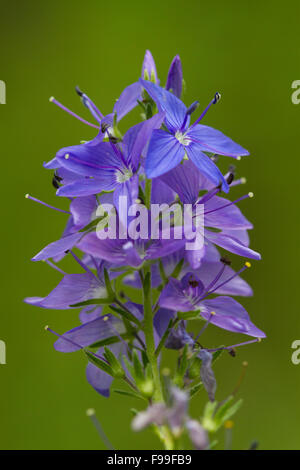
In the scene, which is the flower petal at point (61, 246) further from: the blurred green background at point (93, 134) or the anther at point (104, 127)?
the blurred green background at point (93, 134)

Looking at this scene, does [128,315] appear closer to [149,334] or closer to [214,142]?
[149,334]

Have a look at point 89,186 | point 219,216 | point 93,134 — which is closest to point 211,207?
point 219,216

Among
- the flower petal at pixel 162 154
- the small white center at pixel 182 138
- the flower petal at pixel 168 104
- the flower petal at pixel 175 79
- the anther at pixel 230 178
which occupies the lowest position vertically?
the anther at pixel 230 178

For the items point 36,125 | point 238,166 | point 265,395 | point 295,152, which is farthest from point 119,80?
point 265,395

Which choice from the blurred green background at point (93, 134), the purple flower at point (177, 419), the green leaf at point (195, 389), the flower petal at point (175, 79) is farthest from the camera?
the blurred green background at point (93, 134)

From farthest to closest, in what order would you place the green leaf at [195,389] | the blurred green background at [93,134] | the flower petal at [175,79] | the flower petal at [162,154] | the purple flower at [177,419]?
the blurred green background at [93,134] < the flower petal at [175,79] < the green leaf at [195,389] < the flower petal at [162,154] < the purple flower at [177,419]

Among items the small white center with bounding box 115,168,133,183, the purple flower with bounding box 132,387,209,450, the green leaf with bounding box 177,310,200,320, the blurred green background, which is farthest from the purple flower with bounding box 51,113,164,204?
the blurred green background

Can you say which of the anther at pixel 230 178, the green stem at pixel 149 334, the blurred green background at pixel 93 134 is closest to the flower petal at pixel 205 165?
the anther at pixel 230 178

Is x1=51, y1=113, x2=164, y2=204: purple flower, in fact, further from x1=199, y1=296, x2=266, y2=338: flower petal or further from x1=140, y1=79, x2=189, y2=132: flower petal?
x1=199, y1=296, x2=266, y2=338: flower petal

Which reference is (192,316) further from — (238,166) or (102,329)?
(238,166)

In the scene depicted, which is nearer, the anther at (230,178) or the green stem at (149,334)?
the green stem at (149,334)
